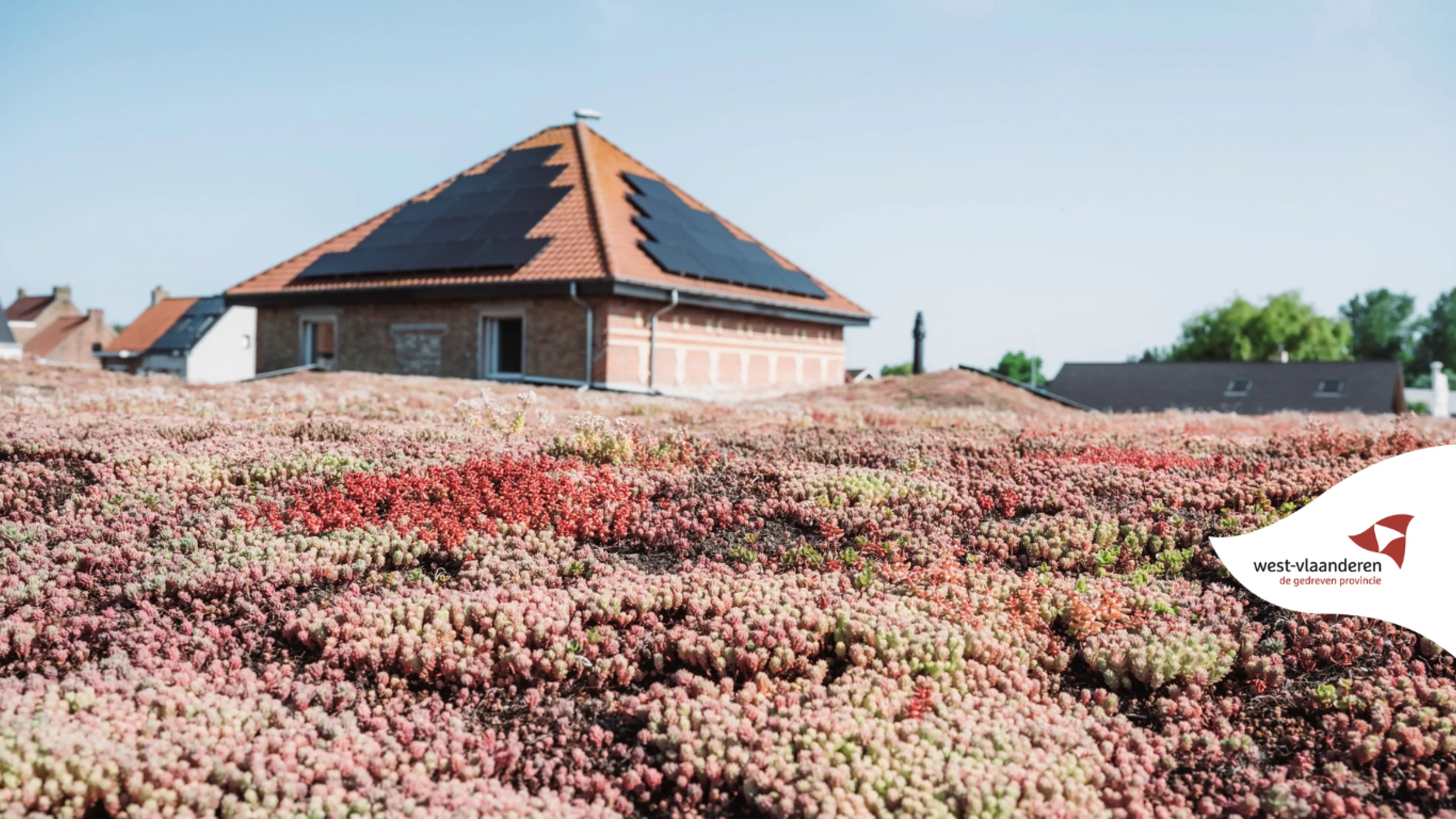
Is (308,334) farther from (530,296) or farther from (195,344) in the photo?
(195,344)

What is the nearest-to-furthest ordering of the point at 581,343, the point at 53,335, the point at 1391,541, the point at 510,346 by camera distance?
the point at 1391,541 < the point at 581,343 < the point at 510,346 < the point at 53,335

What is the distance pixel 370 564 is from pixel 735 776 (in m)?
2.67

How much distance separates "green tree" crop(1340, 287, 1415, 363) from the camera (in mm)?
109625

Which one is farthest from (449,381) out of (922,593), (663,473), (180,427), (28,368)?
(922,593)

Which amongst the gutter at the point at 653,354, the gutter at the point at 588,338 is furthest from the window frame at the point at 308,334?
the gutter at the point at 653,354

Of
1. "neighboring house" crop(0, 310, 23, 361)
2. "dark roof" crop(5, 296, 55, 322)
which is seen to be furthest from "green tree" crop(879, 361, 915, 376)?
"dark roof" crop(5, 296, 55, 322)

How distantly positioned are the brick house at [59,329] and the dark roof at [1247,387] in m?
62.0

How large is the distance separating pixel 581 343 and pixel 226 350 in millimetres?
40838

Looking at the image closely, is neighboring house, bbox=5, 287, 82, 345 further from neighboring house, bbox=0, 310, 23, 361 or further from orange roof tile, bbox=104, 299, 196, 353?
neighboring house, bbox=0, 310, 23, 361

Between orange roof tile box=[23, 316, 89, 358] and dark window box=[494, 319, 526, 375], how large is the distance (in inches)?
2477

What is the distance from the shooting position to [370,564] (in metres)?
5.31

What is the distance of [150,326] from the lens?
197 ft

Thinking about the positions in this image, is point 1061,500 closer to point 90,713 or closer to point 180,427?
point 90,713

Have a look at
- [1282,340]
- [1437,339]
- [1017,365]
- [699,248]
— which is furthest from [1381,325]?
[699,248]
